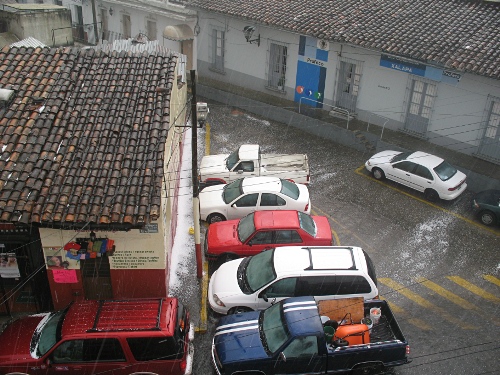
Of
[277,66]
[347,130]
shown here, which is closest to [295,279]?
[347,130]

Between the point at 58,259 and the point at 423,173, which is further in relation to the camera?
the point at 423,173

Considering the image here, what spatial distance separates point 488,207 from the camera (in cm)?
1631

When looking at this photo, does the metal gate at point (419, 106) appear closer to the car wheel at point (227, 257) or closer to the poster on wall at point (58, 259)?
the car wheel at point (227, 257)

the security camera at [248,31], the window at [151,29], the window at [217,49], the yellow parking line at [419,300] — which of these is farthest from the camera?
the window at [151,29]

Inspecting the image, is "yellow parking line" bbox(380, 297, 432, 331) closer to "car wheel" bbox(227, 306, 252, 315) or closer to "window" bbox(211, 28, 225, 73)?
"car wheel" bbox(227, 306, 252, 315)

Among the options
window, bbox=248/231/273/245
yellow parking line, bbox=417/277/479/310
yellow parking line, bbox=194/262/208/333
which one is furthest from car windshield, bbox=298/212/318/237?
yellow parking line, bbox=417/277/479/310

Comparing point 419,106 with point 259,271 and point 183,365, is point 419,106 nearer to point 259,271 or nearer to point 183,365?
point 259,271

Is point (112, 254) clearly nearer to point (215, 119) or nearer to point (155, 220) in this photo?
point (155, 220)

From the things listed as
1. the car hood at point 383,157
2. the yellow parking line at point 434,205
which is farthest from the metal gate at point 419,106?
the yellow parking line at point 434,205

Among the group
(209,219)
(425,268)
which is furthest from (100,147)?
(425,268)

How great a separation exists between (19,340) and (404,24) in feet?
58.9

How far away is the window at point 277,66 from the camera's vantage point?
971 inches

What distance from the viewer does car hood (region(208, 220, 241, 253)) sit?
14.0m

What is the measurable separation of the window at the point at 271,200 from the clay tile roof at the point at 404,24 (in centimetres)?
814
